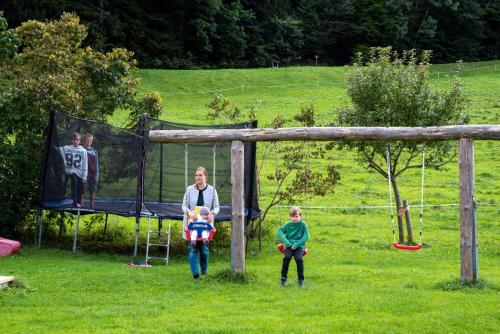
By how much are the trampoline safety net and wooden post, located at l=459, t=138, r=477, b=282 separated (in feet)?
15.3

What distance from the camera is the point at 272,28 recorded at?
65.2 meters

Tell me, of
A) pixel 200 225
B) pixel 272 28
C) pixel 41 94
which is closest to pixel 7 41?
pixel 41 94

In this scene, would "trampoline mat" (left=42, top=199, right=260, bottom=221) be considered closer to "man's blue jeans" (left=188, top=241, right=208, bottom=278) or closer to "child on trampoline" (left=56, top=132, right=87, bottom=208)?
"child on trampoline" (left=56, top=132, right=87, bottom=208)

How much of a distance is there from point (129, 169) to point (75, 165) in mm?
1243

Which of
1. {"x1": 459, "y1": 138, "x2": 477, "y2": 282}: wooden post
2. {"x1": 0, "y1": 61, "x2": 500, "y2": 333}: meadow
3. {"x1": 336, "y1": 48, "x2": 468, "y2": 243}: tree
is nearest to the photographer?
{"x1": 0, "y1": 61, "x2": 500, "y2": 333}: meadow

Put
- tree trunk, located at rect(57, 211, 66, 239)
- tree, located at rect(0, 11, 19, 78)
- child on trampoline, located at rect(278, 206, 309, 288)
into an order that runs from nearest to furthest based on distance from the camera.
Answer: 1. child on trampoline, located at rect(278, 206, 309, 288)
2. tree trunk, located at rect(57, 211, 66, 239)
3. tree, located at rect(0, 11, 19, 78)

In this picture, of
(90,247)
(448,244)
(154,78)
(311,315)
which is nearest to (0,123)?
(90,247)

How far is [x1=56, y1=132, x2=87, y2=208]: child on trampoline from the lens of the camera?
16375 mm

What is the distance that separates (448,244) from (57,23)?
11148 mm

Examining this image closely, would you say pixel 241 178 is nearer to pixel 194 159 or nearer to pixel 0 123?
pixel 194 159

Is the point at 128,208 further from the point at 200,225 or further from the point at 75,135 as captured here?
the point at 200,225

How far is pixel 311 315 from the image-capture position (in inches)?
422

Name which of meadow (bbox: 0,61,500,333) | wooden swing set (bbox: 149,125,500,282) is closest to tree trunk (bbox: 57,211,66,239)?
meadow (bbox: 0,61,500,333)

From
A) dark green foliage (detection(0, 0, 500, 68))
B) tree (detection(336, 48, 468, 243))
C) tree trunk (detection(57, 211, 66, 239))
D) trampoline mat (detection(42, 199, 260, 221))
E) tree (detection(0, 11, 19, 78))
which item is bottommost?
tree trunk (detection(57, 211, 66, 239))
